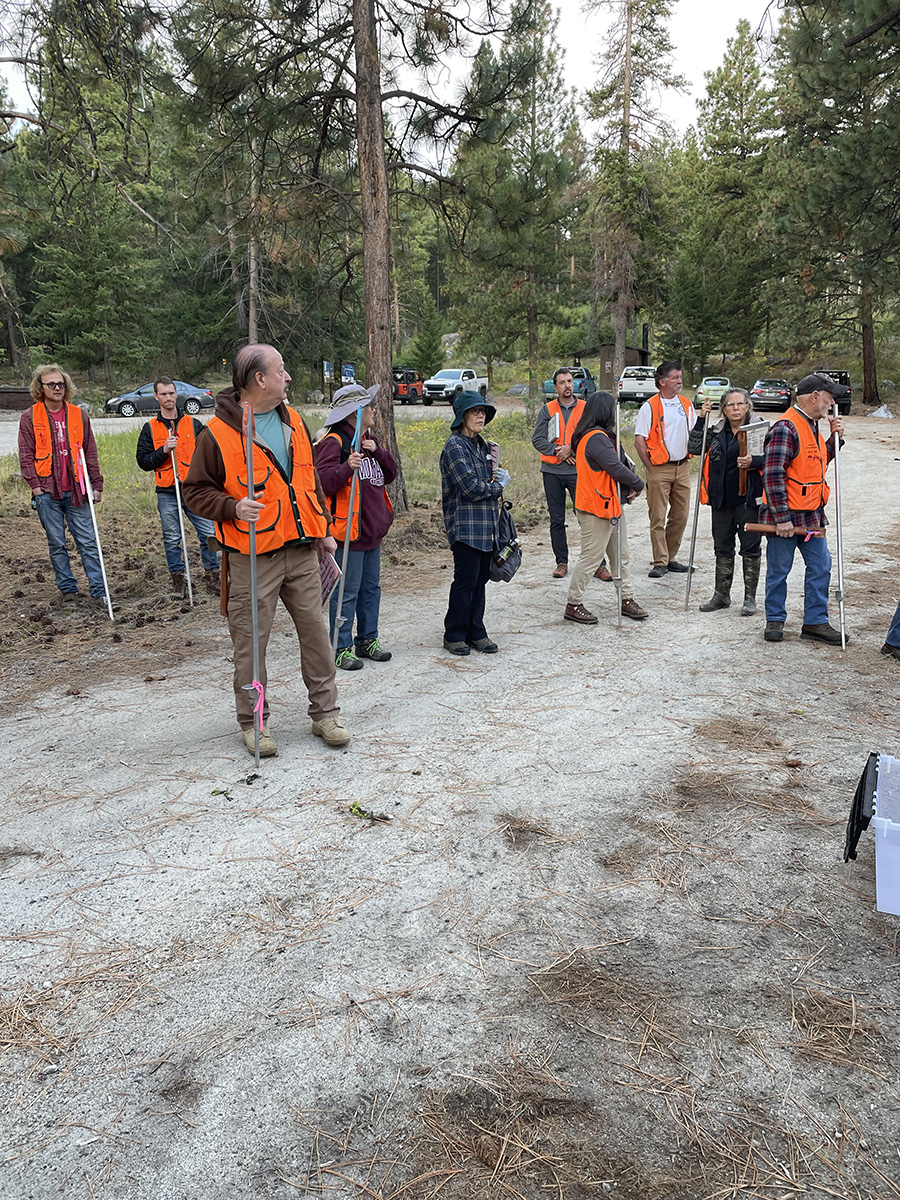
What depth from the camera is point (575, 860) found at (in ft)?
11.8

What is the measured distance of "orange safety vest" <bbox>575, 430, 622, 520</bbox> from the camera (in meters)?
7.00

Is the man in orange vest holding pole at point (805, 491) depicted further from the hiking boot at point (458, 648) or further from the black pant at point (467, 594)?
the hiking boot at point (458, 648)

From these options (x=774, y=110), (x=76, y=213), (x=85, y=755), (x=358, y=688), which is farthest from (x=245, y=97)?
(x=774, y=110)

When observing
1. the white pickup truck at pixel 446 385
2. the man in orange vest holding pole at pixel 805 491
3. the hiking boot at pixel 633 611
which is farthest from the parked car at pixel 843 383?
the white pickup truck at pixel 446 385

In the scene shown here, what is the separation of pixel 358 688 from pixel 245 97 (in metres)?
7.86

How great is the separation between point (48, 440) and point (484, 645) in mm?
4281

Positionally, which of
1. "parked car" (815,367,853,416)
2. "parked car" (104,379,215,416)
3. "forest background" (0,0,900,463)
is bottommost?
"parked car" (815,367,853,416)

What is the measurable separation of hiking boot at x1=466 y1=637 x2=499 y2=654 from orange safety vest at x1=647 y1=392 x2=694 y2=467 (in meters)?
3.13

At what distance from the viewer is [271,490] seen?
440 centimetres

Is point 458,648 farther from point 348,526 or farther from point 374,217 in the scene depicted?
point 374,217

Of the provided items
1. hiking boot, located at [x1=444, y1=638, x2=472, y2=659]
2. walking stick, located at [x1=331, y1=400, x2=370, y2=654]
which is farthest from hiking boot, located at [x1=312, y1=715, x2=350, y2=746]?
hiking boot, located at [x1=444, y1=638, x2=472, y2=659]

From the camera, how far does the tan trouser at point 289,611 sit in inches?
179

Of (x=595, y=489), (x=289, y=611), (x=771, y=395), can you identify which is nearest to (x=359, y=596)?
(x=289, y=611)

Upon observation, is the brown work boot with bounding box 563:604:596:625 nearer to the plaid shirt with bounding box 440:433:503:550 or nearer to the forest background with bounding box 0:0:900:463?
the plaid shirt with bounding box 440:433:503:550
